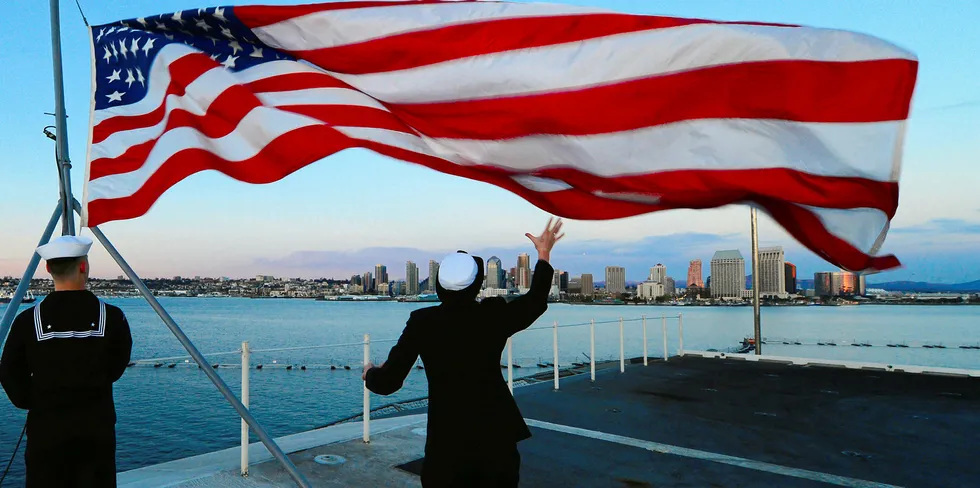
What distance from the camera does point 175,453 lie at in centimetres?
1795

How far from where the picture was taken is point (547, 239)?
8.73ft

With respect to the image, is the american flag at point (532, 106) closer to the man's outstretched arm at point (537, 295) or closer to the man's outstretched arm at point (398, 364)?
the man's outstretched arm at point (537, 295)

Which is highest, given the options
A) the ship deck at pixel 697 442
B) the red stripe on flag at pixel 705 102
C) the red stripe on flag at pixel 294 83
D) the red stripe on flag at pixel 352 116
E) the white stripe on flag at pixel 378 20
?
the white stripe on flag at pixel 378 20

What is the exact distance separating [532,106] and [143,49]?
7.69ft

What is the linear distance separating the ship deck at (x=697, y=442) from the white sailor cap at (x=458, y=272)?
2.68 m

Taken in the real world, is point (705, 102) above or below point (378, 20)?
below

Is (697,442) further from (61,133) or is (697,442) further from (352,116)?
(61,133)

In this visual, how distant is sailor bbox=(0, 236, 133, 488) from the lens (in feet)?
7.80

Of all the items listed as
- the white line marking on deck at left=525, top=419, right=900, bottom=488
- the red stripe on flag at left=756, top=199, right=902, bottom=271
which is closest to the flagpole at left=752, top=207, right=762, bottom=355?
the white line marking on deck at left=525, top=419, right=900, bottom=488

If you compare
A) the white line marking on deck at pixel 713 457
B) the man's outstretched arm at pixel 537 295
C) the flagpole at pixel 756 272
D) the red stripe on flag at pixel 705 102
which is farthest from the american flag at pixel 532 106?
the flagpole at pixel 756 272

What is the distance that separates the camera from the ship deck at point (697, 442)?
460 centimetres

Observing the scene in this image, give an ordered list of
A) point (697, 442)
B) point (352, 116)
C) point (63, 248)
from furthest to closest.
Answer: point (697, 442) → point (352, 116) → point (63, 248)

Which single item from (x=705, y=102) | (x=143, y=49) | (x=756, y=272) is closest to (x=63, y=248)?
(x=143, y=49)

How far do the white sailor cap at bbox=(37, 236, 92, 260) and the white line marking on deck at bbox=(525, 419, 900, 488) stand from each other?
4.70 metres
